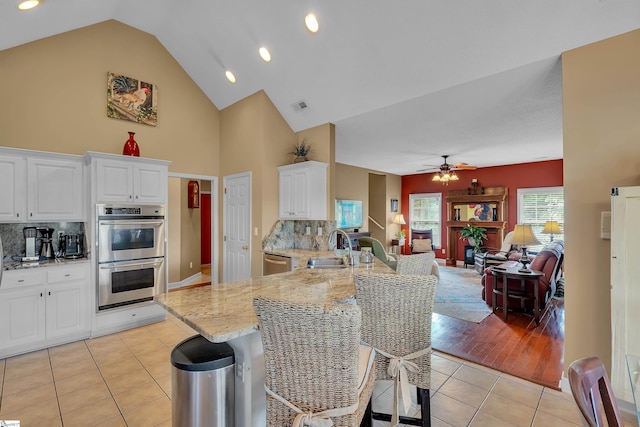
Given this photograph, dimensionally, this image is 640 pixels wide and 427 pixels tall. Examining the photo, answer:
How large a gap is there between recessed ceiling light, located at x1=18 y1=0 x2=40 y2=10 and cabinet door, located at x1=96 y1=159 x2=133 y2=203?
4.92 ft

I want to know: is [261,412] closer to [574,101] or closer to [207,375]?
[207,375]

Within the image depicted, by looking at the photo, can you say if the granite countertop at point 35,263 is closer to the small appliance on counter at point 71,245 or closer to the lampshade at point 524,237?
the small appliance on counter at point 71,245

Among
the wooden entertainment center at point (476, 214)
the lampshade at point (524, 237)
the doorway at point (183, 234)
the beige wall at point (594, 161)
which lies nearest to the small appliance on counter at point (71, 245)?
the doorway at point (183, 234)

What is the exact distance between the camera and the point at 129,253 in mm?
3732

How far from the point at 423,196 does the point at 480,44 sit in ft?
22.5

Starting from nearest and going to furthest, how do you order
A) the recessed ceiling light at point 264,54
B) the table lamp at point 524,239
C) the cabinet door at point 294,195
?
the recessed ceiling light at point 264,54 → the table lamp at point 524,239 → the cabinet door at point 294,195

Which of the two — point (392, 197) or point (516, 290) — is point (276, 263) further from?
point (392, 197)

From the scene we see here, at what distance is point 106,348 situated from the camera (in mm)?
3223

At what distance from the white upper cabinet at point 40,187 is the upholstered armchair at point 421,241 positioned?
7.70 m

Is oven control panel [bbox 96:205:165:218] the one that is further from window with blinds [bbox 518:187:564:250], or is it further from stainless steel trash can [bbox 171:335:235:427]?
window with blinds [bbox 518:187:564:250]

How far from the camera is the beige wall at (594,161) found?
2.22 m

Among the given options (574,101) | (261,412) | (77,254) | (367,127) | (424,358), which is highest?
(367,127)

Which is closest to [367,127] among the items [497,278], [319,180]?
[319,180]

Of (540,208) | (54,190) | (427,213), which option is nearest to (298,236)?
(54,190)
